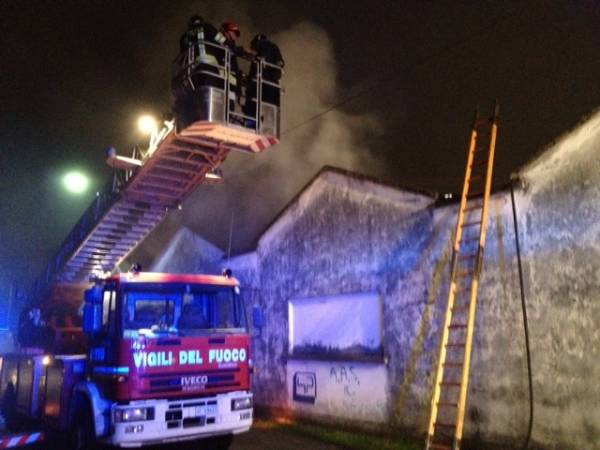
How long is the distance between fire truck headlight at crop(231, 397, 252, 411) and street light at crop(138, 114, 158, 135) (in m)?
4.00

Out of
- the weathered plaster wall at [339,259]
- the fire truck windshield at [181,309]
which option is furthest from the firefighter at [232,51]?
the weathered plaster wall at [339,259]

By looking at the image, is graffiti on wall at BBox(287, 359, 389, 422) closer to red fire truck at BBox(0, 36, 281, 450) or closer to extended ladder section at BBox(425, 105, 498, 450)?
extended ladder section at BBox(425, 105, 498, 450)

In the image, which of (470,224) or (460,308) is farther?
(460,308)

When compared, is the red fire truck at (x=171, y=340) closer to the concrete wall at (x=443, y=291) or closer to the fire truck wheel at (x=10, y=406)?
the fire truck wheel at (x=10, y=406)

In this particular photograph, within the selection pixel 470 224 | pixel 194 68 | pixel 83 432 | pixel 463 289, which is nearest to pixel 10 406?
pixel 83 432

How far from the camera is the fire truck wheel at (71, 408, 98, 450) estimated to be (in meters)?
6.33

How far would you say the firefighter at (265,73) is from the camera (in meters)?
6.93

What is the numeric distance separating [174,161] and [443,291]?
→ 4.38 metres

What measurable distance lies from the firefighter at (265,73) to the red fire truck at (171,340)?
7 centimetres

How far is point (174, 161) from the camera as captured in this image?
25.4ft

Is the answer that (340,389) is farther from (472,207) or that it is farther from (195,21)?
(195,21)

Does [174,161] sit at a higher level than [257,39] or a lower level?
lower

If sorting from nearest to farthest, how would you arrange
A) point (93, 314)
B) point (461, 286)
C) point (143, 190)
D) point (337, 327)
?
1. point (93, 314)
2. point (461, 286)
3. point (143, 190)
4. point (337, 327)

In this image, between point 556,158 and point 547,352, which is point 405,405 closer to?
point 547,352
